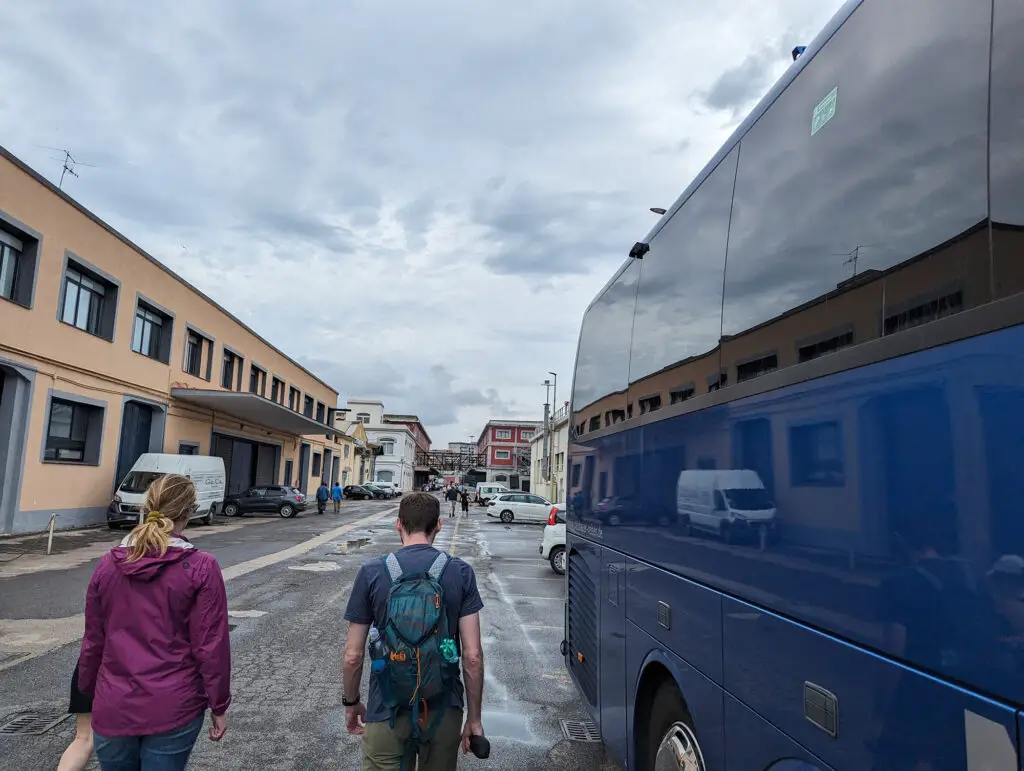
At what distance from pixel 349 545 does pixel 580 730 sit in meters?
14.5

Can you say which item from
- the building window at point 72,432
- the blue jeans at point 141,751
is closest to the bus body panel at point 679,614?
the blue jeans at point 141,751

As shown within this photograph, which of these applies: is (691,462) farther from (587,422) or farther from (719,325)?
(587,422)

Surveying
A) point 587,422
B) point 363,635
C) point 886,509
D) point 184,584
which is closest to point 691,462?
point 886,509

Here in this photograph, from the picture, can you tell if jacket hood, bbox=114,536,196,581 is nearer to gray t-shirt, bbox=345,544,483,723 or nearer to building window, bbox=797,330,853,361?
gray t-shirt, bbox=345,544,483,723

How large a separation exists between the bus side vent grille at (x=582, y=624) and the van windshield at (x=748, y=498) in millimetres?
2467

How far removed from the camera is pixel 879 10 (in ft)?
7.20

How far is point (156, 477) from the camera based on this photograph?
19.0 meters

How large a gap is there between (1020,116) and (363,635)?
9.12 feet

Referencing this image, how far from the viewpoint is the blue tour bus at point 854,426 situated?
4.88 ft

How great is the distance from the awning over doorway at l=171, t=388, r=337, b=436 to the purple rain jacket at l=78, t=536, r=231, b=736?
27.3m

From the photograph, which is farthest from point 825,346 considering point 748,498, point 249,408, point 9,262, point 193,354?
point 249,408

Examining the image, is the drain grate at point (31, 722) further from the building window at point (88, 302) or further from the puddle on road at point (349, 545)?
the building window at point (88, 302)

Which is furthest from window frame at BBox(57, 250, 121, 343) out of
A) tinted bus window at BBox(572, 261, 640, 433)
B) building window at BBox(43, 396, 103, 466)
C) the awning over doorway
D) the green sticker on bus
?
the green sticker on bus

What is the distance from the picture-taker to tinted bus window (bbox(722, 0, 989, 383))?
1734 mm
